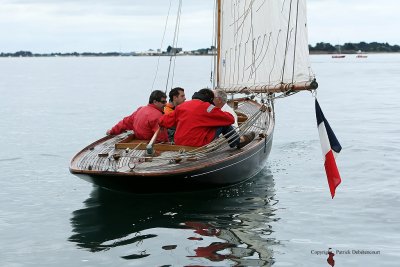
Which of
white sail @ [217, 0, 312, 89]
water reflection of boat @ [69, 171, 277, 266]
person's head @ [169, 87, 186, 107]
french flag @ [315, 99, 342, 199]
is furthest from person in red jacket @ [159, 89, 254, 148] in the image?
white sail @ [217, 0, 312, 89]

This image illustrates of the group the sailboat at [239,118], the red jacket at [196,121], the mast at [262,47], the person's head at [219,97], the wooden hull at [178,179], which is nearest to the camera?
the wooden hull at [178,179]

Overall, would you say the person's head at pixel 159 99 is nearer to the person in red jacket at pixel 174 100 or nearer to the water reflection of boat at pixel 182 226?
the person in red jacket at pixel 174 100

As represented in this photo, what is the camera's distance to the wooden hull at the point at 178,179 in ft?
35.2

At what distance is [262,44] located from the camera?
15.5 m

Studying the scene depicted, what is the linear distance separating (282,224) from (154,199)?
8.02 feet

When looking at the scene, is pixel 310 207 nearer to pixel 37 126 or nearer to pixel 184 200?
pixel 184 200

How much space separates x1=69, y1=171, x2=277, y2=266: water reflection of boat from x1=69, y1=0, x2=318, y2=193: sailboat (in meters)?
0.42

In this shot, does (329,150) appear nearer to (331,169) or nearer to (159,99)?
(331,169)

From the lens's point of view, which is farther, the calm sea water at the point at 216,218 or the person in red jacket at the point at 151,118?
the person in red jacket at the point at 151,118

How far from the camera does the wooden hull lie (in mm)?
10742

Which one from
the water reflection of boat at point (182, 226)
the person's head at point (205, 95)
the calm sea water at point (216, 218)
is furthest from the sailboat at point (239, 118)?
the person's head at point (205, 95)

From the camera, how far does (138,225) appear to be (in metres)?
10.8

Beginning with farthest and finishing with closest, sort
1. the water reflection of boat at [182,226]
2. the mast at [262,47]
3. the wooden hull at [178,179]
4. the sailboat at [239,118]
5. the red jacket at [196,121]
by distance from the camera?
1. the mast at [262,47]
2. the red jacket at [196,121]
3. the sailboat at [239,118]
4. the wooden hull at [178,179]
5. the water reflection of boat at [182,226]

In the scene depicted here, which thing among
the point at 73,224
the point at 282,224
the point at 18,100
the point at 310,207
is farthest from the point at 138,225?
the point at 18,100
